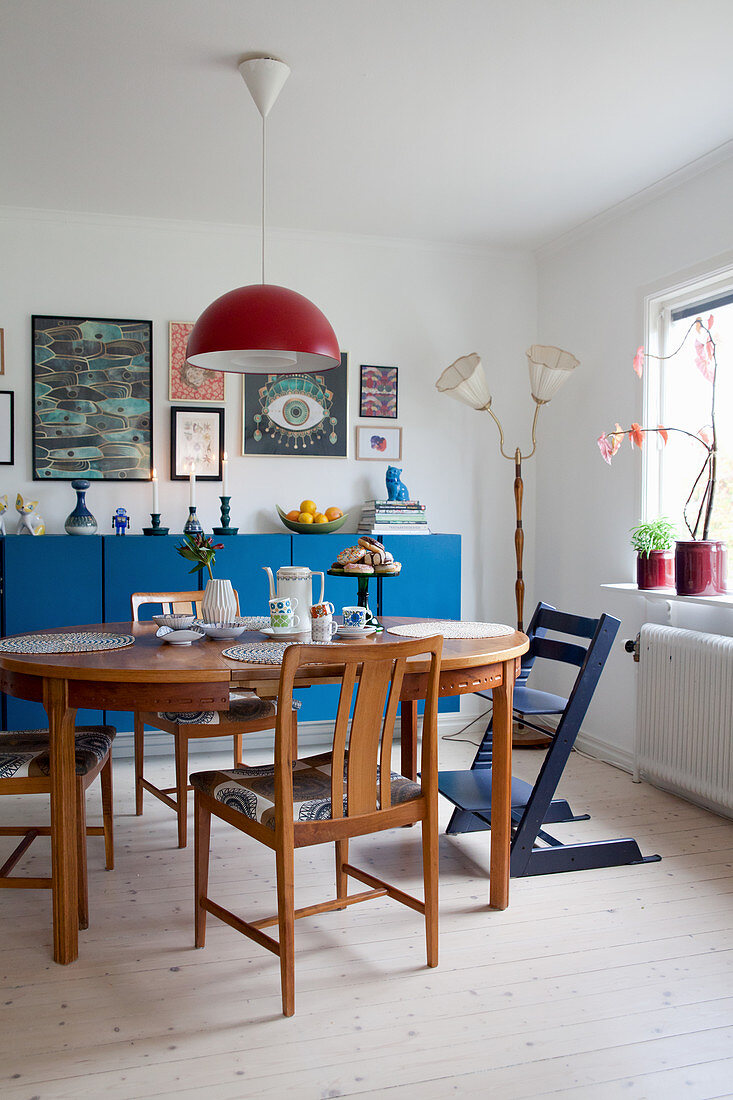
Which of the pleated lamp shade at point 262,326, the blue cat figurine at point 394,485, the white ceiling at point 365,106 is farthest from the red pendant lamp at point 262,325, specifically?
the blue cat figurine at point 394,485

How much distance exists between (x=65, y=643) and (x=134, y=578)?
A: 4.69 ft

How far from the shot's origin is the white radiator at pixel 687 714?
3.18 metres

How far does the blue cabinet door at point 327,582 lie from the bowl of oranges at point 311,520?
0.09 meters

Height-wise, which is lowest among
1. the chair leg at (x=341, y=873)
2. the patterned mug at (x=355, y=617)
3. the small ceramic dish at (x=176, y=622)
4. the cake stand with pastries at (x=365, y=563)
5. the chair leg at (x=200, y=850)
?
the chair leg at (x=341, y=873)

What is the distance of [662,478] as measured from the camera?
393cm

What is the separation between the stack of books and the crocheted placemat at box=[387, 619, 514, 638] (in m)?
1.39

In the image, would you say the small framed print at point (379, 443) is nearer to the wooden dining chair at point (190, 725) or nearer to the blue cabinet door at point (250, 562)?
the blue cabinet door at point (250, 562)

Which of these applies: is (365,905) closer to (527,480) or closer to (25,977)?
(25,977)

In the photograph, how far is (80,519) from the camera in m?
4.00

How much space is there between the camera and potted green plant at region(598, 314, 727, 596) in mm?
3402

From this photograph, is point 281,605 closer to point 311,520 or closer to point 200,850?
point 200,850

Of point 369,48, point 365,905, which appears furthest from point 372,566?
point 369,48

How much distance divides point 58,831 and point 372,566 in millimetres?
1148

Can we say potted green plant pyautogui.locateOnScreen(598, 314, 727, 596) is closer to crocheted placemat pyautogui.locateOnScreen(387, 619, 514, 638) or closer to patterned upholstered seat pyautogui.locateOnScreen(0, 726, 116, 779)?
crocheted placemat pyautogui.locateOnScreen(387, 619, 514, 638)
